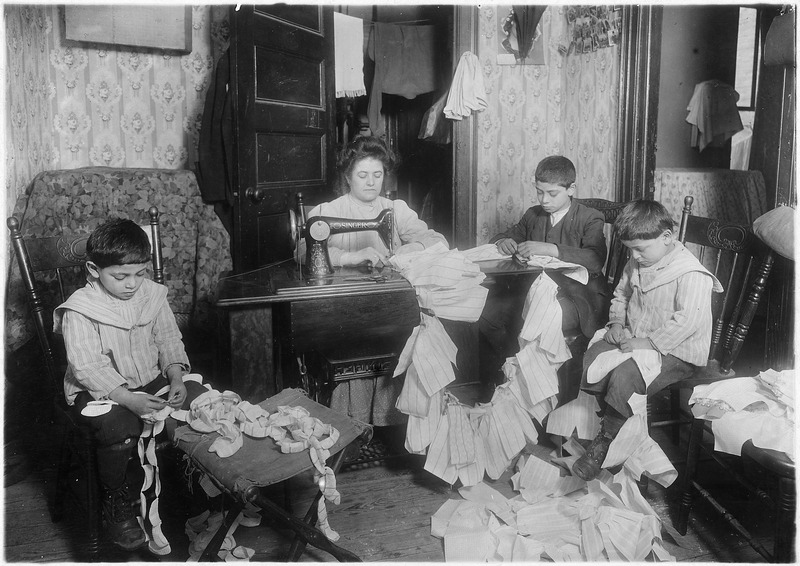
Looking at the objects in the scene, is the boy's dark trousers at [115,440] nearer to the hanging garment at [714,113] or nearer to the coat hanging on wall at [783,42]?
the coat hanging on wall at [783,42]

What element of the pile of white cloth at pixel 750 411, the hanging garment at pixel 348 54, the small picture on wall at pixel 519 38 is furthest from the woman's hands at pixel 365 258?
the small picture on wall at pixel 519 38

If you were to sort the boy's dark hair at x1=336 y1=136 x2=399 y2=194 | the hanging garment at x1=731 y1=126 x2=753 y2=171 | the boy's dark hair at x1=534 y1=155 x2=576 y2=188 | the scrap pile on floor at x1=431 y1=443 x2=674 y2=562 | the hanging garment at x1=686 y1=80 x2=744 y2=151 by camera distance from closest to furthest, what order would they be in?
the scrap pile on floor at x1=431 y1=443 x2=674 y2=562 < the boy's dark hair at x1=534 y1=155 x2=576 y2=188 < the boy's dark hair at x1=336 y1=136 x2=399 y2=194 < the hanging garment at x1=686 y1=80 x2=744 y2=151 < the hanging garment at x1=731 y1=126 x2=753 y2=171

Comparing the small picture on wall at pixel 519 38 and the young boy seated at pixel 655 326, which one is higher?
the small picture on wall at pixel 519 38

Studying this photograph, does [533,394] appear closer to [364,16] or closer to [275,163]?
[275,163]

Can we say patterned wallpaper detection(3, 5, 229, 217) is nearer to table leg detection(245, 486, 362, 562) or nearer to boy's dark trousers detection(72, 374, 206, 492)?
boy's dark trousers detection(72, 374, 206, 492)

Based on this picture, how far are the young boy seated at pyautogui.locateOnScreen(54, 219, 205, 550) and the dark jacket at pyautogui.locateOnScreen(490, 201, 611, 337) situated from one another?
155 cm

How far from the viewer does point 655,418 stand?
3375 millimetres

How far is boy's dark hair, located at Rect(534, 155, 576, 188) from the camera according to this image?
2.92m

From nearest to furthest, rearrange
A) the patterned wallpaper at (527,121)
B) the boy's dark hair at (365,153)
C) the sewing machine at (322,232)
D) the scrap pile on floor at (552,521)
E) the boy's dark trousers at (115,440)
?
the boy's dark trousers at (115,440)
the scrap pile on floor at (552,521)
the sewing machine at (322,232)
the boy's dark hair at (365,153)
the patterned wallpaper at (527,121)

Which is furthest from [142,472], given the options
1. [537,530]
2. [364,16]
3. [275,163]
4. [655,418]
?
[364,16]

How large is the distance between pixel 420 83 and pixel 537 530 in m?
3.31

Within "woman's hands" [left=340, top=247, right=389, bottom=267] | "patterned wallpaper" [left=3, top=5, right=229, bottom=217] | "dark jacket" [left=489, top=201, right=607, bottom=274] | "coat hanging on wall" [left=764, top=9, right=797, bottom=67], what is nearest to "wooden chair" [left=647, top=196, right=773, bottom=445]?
"dark jacket" [left=489, top=201, right=607, bottom=274]

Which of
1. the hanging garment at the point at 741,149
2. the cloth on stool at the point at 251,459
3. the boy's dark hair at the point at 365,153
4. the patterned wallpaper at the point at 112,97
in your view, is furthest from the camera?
the hanging garment at the point at 741,149

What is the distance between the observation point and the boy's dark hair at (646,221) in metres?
2.44
